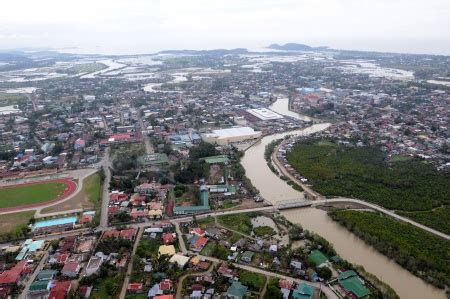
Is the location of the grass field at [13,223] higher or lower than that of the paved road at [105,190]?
lower

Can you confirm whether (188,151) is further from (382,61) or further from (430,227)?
(382,61)

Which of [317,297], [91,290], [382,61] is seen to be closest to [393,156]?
[317,297]

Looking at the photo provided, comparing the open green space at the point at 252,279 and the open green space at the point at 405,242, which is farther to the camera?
the open green space at the point at 405,242

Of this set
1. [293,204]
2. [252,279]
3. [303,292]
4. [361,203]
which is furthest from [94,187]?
[361,203]

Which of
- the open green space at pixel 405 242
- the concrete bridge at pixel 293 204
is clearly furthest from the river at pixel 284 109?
the open green space at pixel 405 242

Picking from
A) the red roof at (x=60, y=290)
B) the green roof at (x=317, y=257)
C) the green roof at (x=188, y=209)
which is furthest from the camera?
the green roof at (x=188, y=209)

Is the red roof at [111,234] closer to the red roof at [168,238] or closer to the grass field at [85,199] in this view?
the red roof at [168,238]

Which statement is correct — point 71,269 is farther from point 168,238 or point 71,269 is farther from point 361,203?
point 361,203
